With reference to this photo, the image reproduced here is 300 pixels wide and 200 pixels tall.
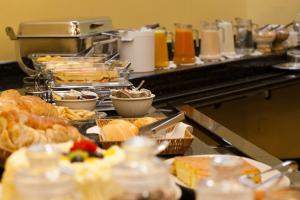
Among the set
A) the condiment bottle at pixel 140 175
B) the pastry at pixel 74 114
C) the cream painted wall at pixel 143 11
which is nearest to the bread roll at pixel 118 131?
the pastry at pixel 74 114

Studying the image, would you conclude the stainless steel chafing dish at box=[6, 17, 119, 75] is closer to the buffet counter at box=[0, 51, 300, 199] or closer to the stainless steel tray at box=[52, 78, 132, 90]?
the buffet counter at box=[0, 51, 300, 199]

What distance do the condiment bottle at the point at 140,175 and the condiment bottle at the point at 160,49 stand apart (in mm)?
1952

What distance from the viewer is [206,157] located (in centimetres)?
110

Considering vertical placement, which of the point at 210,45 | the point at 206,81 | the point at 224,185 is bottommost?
the point at 206,81

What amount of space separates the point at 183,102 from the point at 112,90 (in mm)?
640

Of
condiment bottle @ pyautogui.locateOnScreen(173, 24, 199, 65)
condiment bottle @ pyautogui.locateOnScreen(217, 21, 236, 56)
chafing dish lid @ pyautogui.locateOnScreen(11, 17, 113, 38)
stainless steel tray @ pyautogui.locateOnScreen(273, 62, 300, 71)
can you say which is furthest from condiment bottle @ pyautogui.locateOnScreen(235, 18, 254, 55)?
chafing dish lid @ pyautogui.locateOnScreen(11, 17, 113, 38)

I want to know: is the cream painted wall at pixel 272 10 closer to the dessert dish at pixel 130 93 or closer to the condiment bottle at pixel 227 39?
the condiment bottle at pixel 227 39

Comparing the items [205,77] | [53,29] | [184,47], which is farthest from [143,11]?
[53,29]

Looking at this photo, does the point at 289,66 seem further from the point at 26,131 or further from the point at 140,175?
the point at 140,175

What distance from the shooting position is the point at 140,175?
66 cm

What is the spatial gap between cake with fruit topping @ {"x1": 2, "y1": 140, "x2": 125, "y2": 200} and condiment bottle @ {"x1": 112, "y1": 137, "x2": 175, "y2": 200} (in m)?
0.04

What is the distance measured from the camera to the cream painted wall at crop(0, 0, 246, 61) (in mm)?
2529

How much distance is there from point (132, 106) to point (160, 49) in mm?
1133

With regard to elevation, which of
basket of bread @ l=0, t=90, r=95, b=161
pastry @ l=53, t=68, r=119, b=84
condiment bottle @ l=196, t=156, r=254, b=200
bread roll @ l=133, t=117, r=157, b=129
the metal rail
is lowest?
the metal rail
